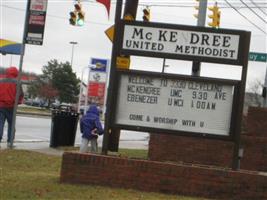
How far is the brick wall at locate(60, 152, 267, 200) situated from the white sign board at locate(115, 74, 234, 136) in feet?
2.43

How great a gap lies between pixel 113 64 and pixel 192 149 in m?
7.41

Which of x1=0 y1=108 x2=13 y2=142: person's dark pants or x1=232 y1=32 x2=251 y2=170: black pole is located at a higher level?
x1=232 y1=32 x2=251 y2=170: black pole

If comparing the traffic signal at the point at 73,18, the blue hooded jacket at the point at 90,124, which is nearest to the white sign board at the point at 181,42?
the blue hooded jacket at the point at 90,124

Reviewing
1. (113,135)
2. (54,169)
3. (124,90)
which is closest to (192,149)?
(113,135)

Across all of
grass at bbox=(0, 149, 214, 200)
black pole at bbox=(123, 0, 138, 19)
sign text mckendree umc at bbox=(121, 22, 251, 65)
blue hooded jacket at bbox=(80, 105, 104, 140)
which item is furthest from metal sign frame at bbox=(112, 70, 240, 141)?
blue hooded jacket at bbox=(80, 105, 104, 140)

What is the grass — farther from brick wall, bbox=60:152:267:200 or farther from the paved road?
the paved road

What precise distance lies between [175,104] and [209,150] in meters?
7.32

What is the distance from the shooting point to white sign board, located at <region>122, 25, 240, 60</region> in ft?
32.8

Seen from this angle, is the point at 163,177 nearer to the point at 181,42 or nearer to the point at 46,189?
the point at 46,189

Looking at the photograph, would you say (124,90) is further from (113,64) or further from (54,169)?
(54,169)

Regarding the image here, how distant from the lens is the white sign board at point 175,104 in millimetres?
10000

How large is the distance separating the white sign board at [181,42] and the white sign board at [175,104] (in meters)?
0.47

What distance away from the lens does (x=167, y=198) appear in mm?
9172

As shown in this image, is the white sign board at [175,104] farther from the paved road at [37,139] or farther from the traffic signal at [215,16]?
the traffic signal at [215,16]
